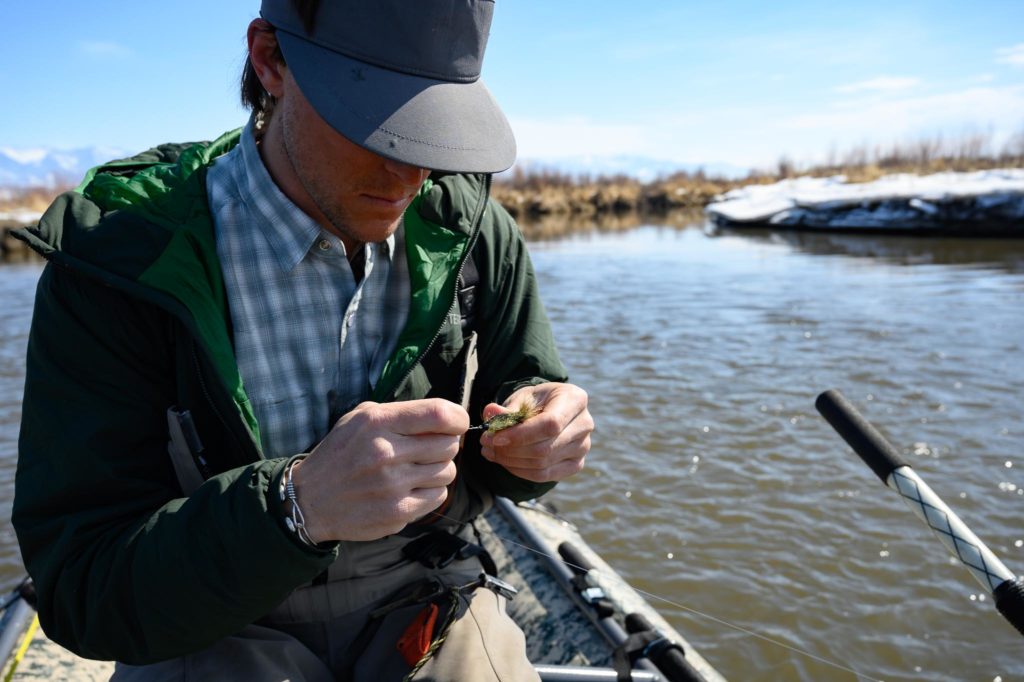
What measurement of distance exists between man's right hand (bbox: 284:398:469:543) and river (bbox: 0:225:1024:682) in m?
2.15

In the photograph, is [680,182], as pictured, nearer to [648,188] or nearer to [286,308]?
[648,188]

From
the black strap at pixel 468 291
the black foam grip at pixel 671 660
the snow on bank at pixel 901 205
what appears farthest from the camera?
the snow on bank at pixel 901 205

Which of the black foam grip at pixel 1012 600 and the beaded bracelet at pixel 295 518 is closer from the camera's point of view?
the beaded bracelet at pixel 295 518

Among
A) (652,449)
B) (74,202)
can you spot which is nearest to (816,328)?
(652,449)

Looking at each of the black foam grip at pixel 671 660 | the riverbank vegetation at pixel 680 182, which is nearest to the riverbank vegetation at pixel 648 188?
the riverbank vegetation at pixel 680 182

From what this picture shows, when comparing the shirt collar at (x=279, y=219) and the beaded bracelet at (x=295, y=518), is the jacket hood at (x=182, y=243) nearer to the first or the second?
the shirt collar at (x=279, y=219)

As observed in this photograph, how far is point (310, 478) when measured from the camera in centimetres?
140

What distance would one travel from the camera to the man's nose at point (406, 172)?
162cm

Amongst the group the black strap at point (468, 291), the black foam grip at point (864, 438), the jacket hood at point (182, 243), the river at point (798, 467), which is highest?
the jacket hood at point (182, 243)

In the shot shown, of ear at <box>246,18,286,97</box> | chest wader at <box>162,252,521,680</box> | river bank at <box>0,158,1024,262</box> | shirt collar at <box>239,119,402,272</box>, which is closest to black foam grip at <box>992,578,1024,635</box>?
chest wader at <box>162,252,521,680</box>

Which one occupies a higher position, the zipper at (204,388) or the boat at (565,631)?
the zipper at (204,388)

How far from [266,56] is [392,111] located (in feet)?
1.32

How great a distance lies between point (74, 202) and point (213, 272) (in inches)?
13.8

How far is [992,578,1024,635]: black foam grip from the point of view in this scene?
1915mm
